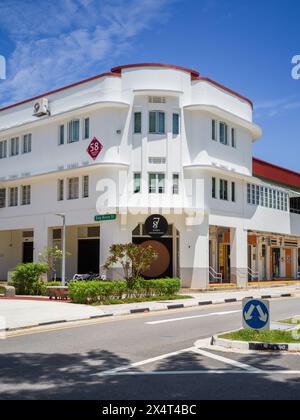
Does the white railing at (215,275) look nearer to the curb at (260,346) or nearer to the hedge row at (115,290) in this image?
the hedge row at (115,290)

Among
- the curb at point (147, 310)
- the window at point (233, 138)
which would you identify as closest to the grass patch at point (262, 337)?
the curb at point (147, 310)

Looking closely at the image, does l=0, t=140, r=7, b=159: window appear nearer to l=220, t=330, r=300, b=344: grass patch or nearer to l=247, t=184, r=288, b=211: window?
l=247, t=184, r=288, b=211: window

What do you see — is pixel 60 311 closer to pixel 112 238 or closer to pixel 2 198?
pixel 112 238

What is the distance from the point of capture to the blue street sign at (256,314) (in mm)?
10828

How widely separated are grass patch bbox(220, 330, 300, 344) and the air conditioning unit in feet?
82.3

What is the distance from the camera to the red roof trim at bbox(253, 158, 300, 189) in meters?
38.3

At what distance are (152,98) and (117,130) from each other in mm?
2764

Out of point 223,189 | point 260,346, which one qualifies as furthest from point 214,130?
point 260,346

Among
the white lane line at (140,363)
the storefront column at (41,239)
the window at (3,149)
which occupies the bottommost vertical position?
the white lane line at (140,363)

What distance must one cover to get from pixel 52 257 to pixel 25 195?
546cm

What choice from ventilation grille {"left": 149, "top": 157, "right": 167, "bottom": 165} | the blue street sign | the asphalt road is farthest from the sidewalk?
ventilation grille {"left": 149, "top": 157, "right": 167, "bottom": 165}

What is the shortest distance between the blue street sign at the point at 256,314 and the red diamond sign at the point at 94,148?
20.4 meters

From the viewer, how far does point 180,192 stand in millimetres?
30172
